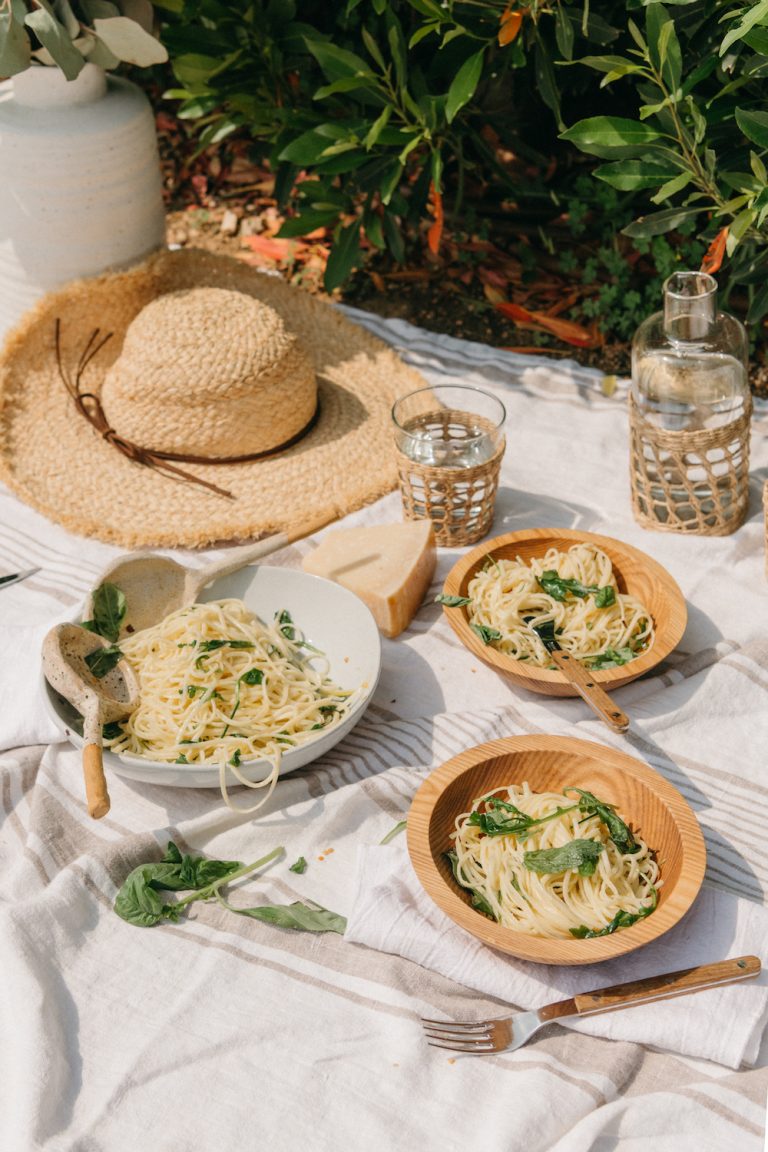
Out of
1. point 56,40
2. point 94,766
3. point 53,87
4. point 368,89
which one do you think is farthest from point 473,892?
point 53,87

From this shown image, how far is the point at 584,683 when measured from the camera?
5.85 feet

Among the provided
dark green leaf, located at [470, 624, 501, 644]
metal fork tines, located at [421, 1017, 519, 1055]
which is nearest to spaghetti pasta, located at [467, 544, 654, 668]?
dark green leaf, located at [470, 624, 501, 644]

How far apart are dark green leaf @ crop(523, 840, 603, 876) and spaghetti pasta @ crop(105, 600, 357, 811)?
391 millimetres

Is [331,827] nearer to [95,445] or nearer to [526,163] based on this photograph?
[95,445]

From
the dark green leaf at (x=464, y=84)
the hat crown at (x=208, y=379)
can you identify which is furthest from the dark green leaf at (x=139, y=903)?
the dark green leaf at (x=464, y=84)

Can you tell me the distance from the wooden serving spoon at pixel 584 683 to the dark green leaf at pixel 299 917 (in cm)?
48

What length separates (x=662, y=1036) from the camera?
138 cm

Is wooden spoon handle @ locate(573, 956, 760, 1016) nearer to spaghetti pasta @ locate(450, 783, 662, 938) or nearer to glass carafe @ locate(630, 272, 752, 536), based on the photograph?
spaghetti pasta @ locate(450, 783, 662, 938)

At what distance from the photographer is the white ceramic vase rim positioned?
2666 mm

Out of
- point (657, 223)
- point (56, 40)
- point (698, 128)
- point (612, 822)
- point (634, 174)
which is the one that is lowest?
point (612, 822)

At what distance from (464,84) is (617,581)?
111 cm

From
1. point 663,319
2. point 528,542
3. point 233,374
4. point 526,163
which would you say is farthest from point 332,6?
point 528,542

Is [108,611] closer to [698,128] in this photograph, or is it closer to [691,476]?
[691,476]

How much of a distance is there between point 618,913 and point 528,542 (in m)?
0.82
